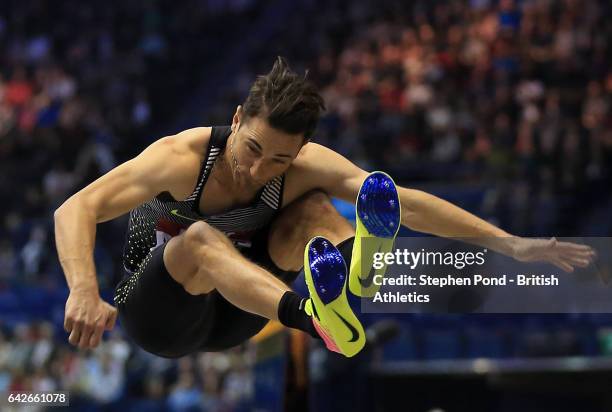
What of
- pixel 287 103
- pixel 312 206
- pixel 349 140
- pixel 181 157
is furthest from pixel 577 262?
pixel 349 140

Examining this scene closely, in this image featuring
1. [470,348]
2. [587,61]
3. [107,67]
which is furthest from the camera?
[107,67]

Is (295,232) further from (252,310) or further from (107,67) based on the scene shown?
(107,67)

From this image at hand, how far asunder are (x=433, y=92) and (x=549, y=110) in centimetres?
153

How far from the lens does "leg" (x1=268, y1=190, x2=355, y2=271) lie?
4027 millimetres

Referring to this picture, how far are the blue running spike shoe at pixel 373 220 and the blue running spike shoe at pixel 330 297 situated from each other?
18cm

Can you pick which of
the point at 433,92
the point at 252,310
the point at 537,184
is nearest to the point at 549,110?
the point at 537,184

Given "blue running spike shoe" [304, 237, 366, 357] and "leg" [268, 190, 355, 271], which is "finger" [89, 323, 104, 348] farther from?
"leg" [268, 190, 355, 271]

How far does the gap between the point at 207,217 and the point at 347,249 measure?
2.38 feet

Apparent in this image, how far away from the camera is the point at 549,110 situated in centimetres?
953

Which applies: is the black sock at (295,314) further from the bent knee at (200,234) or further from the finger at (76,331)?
the finger at (76,331)

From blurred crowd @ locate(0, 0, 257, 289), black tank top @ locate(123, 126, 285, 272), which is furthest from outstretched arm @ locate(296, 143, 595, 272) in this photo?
blurred crowd @ locate(0, 0, 257, 289)

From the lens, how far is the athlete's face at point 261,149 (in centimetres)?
382

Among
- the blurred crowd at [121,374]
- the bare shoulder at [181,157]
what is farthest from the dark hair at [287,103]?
the blurred crowd at [121,374]

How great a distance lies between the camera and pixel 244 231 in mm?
4297
